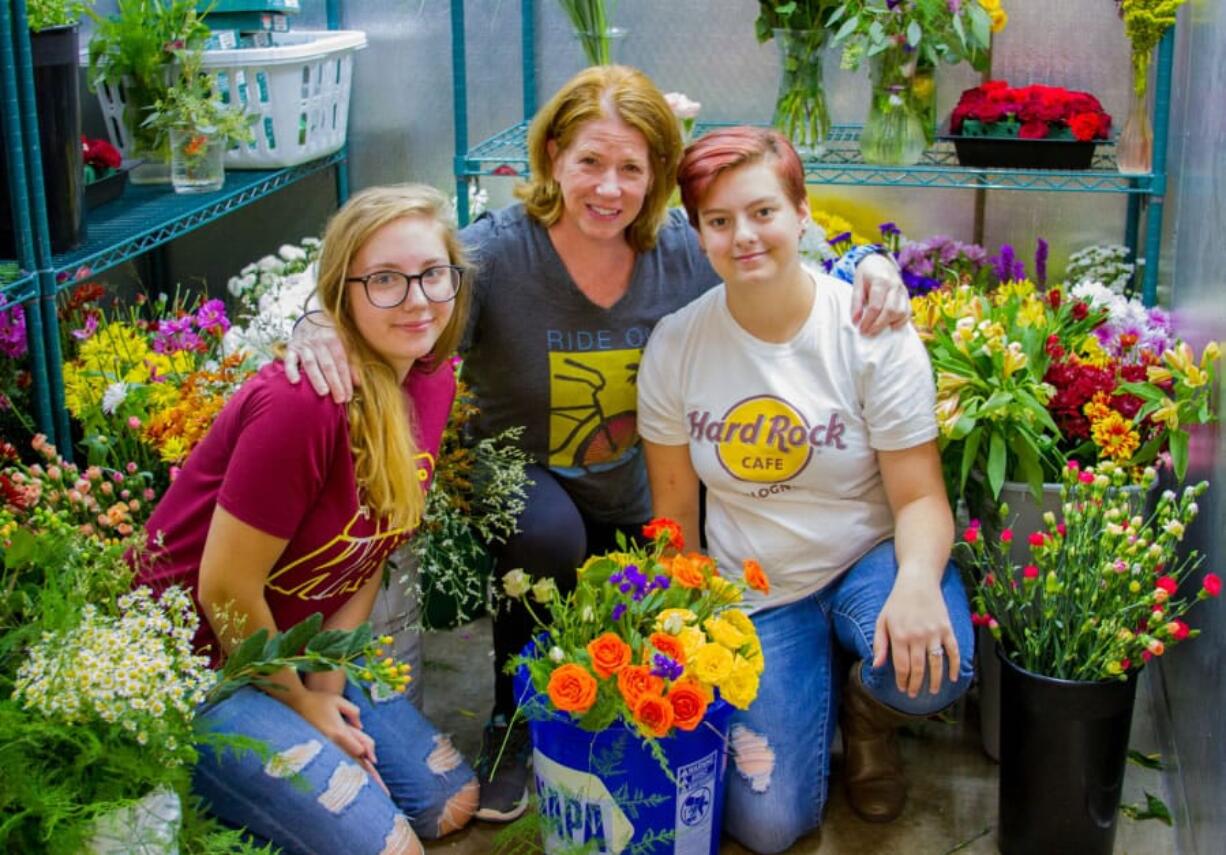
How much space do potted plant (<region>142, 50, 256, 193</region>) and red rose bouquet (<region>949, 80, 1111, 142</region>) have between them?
4.63 ft

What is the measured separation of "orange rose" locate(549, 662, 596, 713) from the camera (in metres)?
1.85

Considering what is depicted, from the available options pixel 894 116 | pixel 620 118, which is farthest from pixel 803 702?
pixel 894 116

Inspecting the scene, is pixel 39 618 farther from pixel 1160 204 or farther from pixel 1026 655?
pixel 1160 204

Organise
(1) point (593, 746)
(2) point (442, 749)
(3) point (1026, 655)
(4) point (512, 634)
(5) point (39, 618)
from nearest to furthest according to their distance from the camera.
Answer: (5) point (39, 618) < (1) point (593, 746) < (3) point (1026, 655) < (2) point (442, 749) < (4) point (512, 634)

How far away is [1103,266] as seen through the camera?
10.3ft

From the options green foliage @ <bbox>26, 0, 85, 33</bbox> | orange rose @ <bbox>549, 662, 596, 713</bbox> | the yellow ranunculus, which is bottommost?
the yellow ranunculus

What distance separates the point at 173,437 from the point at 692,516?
0.80m

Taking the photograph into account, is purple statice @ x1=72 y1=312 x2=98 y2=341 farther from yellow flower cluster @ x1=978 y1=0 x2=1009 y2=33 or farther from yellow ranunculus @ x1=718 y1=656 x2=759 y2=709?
yellow flower cluster @ x1=978 y1=0 x2=1009 y2=33

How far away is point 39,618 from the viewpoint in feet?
5.34

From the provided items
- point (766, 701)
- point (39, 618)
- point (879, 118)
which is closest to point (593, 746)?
point (766, 701)

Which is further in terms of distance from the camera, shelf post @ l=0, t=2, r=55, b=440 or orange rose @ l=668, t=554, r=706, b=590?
shelf post @ l=0, t=2, r=55, b=440

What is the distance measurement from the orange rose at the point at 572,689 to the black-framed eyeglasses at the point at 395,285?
0.52 meters

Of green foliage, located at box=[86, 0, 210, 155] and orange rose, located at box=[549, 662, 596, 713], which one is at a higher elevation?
green foliage, located at box=[86, 0, 210, 155]

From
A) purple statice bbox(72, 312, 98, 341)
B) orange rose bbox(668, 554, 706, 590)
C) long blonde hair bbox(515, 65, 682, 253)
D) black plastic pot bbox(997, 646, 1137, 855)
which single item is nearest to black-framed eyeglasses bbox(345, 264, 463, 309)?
long blonde hair bbox(515, 65, 682, 253)
